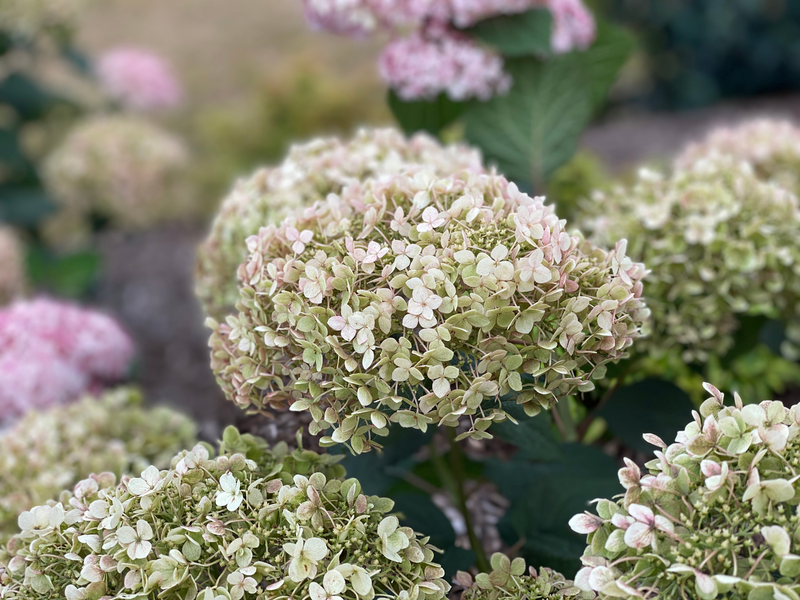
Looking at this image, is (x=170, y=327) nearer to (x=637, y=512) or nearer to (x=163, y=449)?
(x=163, y=449)

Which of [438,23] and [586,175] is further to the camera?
[586,175]

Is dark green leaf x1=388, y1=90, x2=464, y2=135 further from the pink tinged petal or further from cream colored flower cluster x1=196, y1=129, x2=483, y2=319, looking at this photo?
the pink tinged petal

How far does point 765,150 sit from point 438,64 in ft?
2.03

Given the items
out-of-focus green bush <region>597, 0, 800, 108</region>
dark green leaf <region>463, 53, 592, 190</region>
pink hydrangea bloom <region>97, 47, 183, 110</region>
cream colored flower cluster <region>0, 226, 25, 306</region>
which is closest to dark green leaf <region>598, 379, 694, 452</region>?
dark green leaf <region>463, 53, 592, 190</region>

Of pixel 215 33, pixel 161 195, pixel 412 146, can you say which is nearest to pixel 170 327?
pixel 161 195

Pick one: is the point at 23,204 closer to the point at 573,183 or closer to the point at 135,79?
the point at 135,79

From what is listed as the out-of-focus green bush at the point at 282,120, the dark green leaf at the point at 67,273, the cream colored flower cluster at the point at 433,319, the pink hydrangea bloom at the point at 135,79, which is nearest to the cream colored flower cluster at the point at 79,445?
the cream colored flower cluster at the point at 433,319

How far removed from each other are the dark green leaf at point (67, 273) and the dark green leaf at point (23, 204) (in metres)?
0.15

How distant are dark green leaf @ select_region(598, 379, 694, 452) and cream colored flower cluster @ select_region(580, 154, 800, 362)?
6 cm

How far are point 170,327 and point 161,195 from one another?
512 millimetres

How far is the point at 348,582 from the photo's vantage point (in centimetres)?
55

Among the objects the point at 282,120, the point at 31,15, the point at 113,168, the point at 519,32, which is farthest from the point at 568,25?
the point at 282,120

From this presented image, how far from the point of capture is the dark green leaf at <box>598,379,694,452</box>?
0.88m

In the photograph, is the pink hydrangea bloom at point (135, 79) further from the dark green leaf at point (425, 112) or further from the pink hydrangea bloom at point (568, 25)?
the pink hydrangea bloom at point (568, 25)
